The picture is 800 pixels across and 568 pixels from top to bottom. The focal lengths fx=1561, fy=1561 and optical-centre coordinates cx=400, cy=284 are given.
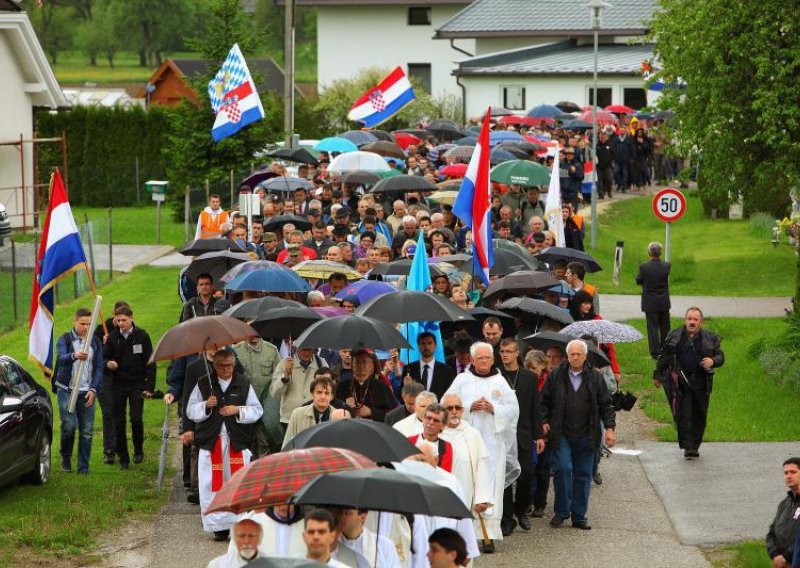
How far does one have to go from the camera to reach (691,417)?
640 inches

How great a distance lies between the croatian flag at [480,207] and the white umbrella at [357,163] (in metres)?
9.83

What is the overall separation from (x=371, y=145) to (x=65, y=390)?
17270 mm

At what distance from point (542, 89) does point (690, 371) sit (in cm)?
4021

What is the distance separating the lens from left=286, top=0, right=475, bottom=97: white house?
6775 centimetres

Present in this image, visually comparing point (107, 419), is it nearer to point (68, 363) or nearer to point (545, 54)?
point (68, 363)

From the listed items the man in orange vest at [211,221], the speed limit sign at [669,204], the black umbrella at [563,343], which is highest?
the speed limit sign at [669,204]

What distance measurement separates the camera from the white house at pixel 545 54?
54.2m

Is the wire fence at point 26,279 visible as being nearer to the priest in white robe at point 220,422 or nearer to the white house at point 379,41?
the priest in white robe at point 220,422

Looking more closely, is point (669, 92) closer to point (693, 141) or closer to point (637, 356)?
point (693, 141)

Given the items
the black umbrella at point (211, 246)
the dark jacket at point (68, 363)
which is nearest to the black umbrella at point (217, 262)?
the black umbrella at point (211, 246)

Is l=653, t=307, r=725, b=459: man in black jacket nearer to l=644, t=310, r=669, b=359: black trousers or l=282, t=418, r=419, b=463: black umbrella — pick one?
l=644, t=310, r=669, b=359: black trousers

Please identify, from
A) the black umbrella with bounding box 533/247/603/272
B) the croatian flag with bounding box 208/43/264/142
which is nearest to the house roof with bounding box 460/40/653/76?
the croatian flag with bounding box 208/43/264/142

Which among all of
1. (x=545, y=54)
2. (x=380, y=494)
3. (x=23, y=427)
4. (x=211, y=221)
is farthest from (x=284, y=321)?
(x=545, y=54)

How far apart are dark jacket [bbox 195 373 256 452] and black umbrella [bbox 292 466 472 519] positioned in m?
5.06
